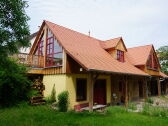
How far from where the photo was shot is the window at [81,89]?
1208 centimetres

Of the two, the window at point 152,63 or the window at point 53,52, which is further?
the window at point 152,63

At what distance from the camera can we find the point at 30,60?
13.2 metres

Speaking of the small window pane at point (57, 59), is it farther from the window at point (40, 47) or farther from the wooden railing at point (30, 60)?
the window at point (40, 47)

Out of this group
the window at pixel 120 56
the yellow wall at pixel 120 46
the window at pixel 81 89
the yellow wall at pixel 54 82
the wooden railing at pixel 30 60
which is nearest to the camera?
the yellow wall at pixel 54 82

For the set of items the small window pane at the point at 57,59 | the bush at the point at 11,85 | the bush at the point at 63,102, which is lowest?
the bush at the point at 63,102

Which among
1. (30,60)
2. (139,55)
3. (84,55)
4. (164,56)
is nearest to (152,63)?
(139,55)

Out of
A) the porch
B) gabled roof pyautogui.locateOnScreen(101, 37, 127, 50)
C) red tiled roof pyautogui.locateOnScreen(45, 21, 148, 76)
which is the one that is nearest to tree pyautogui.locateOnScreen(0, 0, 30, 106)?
red tiled roof pyautogui.locateOnScreen(45, 21, 148, 76)

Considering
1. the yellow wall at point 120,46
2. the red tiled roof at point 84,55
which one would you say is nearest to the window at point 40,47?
the red tiled roof at point 84,55

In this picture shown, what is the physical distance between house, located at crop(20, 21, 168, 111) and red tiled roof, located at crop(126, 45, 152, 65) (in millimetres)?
267

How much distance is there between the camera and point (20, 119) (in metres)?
7.91

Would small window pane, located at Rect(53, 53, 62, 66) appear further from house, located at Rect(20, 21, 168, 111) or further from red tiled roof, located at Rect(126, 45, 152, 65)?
red tiled roof, located at Rect(126, 45, 152, 65)

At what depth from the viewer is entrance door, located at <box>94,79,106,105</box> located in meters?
13.9

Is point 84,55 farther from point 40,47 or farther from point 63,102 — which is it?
point 40,47

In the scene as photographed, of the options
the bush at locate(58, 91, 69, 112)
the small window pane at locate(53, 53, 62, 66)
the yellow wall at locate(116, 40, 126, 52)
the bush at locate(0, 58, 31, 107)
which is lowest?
the bush at locate(58, 91, 69, 112)
